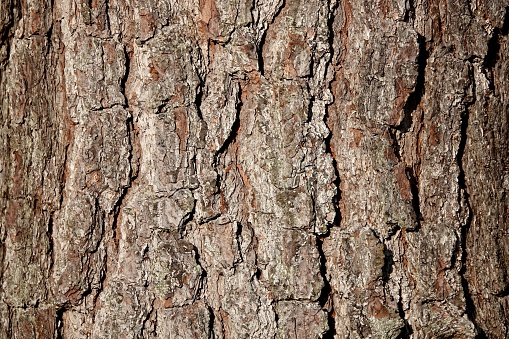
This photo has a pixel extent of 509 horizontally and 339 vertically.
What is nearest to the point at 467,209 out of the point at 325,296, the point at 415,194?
the point at 415,194

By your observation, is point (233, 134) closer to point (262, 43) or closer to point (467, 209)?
point (262, 43)

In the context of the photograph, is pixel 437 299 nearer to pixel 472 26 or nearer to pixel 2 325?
pixel 472 26

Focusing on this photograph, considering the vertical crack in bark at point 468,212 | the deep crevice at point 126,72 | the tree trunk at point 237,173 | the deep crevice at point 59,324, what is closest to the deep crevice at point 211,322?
the tree trunk at point 237,173

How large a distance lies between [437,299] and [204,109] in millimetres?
775

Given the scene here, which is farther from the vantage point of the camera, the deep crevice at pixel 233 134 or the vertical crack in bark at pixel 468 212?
→ the vertical crack in bark at pixel 468 212

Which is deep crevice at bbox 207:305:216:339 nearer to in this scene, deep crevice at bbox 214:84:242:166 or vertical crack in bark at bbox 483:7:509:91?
deep crevice at bbox 214:84:242:166

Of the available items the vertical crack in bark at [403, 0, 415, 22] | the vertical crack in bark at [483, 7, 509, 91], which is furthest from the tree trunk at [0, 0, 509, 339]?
the vertical crack in bark at [483, 7, 509, 91]

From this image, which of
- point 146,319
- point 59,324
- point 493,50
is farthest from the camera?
point 493,50

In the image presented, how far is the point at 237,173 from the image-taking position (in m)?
1.65

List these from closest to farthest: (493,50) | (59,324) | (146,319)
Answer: (146,319), (59,324), (493,50)

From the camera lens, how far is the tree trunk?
5.29 ft

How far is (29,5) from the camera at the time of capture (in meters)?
1.72

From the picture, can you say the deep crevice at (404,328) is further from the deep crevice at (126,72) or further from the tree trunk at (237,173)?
the deep crevice at (126,72)

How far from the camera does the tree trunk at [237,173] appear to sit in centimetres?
161
